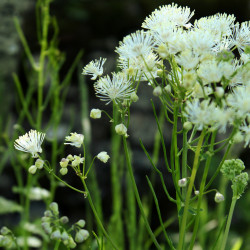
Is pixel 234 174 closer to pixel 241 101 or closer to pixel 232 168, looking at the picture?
pixel 232 168

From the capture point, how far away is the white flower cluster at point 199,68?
56 centimetres

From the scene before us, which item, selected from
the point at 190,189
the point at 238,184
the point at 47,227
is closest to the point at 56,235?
the point at 47,227

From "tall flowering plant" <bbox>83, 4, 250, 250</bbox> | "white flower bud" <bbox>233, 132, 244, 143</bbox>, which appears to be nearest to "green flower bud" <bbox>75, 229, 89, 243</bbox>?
"tall flowering plant" <bbox>83, 4, 250, 250</bbox>

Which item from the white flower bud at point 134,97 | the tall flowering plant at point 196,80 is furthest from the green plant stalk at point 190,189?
the white flower bud at point 134,97

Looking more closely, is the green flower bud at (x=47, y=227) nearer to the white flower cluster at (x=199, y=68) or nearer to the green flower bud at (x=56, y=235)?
the green flower bud at (x=56, y=235)

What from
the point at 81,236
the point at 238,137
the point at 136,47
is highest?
the point at 136,47

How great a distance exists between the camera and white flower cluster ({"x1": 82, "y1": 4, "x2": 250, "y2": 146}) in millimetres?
564

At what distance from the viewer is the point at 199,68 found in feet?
1.96

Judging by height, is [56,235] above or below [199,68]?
below

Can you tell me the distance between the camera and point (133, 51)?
64cm

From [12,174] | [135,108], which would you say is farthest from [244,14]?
[12,174]

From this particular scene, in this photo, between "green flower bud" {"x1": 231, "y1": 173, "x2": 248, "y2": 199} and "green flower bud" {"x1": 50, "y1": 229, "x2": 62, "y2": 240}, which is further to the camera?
"green flower bud" {"x1": 231, "y1": 173, "x2": 248, "y2": 199}

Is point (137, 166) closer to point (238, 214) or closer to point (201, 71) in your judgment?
point (238, 214)

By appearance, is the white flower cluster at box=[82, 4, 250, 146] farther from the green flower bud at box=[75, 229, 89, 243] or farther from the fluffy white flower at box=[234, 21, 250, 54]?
the green flower bud at box=[75, 229, 89, 243]
